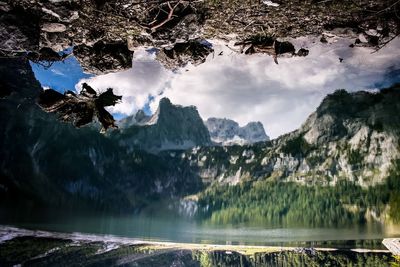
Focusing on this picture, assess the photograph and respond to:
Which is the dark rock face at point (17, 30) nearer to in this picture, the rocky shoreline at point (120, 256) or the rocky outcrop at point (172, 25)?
the rocky outcrop at point (172, 25)

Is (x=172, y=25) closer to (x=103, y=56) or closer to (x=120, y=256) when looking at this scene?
(x=103, y=56)

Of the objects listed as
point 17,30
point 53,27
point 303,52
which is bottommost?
point 17,30

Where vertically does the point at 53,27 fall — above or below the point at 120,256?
above

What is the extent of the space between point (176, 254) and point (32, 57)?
45057 millimetres

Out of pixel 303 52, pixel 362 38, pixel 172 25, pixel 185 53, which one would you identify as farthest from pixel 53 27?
pixel 362 38

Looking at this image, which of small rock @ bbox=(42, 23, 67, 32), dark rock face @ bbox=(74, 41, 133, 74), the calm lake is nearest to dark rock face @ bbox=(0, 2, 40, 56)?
small rock @ bbox=(42, 23, 67, 32)

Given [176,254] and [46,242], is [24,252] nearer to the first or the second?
[46,242]

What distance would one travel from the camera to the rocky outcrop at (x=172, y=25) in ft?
16.1

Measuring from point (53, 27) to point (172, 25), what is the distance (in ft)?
6.16

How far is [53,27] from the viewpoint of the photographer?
515 centimetres

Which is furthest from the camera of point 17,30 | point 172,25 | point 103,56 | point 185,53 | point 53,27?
point 185,53

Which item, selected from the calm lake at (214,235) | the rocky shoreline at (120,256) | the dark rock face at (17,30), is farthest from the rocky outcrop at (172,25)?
the calm lake at (214,235)

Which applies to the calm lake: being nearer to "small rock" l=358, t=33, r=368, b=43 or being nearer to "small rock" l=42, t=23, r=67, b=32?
"small rock" l=358, t=33, r=368, b=43

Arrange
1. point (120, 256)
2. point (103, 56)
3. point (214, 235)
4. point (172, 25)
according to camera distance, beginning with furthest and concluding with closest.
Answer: point (214, 235), point (120, 256), point (103, 56), point (172, 25)
